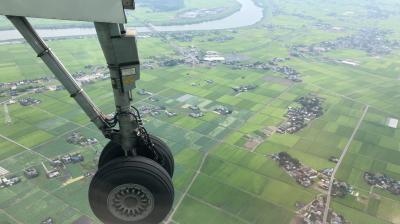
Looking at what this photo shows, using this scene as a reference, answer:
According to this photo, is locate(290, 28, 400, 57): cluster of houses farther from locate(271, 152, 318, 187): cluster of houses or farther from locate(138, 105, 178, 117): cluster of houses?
locate(271, 152, 318, 187): cluster of houses

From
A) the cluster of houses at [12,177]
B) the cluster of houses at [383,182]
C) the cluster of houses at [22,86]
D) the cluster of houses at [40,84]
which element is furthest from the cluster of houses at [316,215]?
the cluster of houses at [22,86]

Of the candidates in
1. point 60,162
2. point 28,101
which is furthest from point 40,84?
point 60,162

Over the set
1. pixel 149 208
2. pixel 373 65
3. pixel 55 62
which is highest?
pixel 55 62

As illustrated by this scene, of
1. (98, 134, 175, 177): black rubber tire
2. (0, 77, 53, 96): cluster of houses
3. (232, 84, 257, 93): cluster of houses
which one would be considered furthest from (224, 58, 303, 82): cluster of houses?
(98, 134, 175, 177): black rubber tire

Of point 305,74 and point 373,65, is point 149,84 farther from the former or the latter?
point 373,65

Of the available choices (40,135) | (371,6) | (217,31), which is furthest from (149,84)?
(371,6)

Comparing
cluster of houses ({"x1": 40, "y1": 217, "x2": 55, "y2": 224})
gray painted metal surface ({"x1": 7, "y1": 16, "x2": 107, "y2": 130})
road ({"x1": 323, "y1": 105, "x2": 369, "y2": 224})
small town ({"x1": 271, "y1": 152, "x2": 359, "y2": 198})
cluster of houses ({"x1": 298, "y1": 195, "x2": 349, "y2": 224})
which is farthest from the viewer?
small town ({"x1": 271, "y1": 152, "x2": 359, "y2": 198})
